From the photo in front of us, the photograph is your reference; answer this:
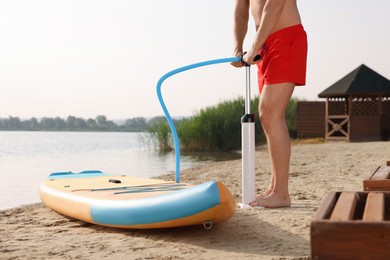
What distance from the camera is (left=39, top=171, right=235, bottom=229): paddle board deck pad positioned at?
3080mm

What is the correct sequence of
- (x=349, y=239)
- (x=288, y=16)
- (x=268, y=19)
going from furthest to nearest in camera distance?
(x=288, y=16) < (x=268, y=19) < (x=349, y=239)

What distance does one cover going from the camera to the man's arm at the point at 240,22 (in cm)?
436

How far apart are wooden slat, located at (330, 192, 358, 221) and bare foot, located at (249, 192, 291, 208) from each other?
1.14 metres

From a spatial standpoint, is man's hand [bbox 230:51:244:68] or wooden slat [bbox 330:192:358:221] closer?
wooden slat [bbox 330:192:358:221]

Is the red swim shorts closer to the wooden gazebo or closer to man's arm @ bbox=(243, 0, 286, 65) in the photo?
man's arm @ bbox=(243, 0, 286, 65)

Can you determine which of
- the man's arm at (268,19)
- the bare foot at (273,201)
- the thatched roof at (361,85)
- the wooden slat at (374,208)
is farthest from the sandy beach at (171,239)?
the thatched roof at (361,85)

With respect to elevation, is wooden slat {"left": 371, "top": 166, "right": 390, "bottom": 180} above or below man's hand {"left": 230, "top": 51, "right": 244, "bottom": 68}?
below

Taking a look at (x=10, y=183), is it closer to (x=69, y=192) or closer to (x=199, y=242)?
(x=69, y=192)

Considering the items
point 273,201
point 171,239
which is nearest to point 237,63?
point 273,201

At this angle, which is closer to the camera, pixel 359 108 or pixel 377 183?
pixel 377 183

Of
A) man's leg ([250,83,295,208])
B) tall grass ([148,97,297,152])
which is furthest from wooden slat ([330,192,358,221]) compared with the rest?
tall grass ([148,97,297,152])

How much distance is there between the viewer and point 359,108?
61.5 ft

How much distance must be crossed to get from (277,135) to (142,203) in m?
1.17

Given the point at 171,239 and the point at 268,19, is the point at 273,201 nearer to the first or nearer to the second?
the point at 171,239
